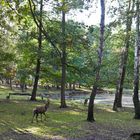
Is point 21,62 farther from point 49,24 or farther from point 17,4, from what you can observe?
point 17,4

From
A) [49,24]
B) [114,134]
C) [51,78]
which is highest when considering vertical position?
[49,24]

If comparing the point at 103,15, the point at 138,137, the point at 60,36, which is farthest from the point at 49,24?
the point at 138,137

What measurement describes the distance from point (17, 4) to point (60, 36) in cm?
1131

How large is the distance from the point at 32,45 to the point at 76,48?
18.6 feet

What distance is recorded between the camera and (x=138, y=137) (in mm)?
13445

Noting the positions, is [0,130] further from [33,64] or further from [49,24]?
[33,64]

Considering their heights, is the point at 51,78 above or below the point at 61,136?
above

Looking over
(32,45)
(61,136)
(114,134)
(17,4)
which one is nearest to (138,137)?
(114,134)

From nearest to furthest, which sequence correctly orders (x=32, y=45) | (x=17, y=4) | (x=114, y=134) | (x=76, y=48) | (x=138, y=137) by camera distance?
(x=17, y=4)
(x=138, y=137)
(x=114, y=134)
(x=76, y=48)
(x=32, y=45)

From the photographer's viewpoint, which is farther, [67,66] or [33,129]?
[67,66]

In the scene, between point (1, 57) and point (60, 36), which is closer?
point (60, 36)

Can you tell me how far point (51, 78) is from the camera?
3381 cm

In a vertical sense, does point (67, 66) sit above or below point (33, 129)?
above

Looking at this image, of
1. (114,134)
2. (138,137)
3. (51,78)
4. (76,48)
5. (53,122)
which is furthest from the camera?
(51,78)
